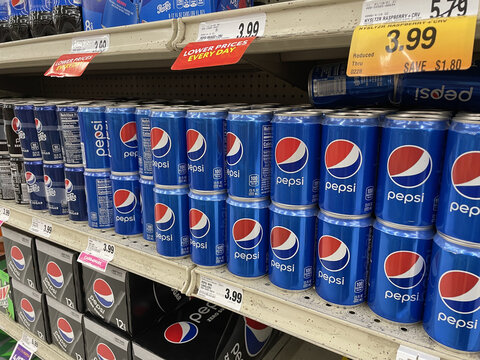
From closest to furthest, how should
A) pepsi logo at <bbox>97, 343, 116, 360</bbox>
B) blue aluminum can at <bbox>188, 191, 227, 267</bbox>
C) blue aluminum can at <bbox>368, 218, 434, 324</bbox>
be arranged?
blue aluminum can at <bbox>368, 218, 434, 324</bbox>
blue aluminum can at <bbox>188, 191, 227, 267</bbox>
pepsi logo at <bbox>97, 343, 116, 360</bbox>

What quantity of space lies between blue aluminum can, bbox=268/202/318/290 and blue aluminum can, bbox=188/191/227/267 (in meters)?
0.13

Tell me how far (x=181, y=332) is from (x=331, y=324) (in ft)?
1.88

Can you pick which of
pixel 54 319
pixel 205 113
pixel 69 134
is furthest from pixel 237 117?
pixel 54 319

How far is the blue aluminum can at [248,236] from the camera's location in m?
0.75

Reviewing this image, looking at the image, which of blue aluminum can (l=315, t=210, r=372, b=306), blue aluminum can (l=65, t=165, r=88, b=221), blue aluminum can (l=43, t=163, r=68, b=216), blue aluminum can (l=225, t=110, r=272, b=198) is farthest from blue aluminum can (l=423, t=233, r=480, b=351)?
blue aluminum can (l=43, t=163, r=68, b=216)

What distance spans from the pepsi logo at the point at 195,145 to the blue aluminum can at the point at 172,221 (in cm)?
10

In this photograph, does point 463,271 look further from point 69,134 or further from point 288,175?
point 69,134

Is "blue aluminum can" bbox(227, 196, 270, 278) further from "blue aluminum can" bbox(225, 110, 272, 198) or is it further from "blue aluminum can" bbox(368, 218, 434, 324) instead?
"blue aluminum can" bbox(368, 218, 434, 324)

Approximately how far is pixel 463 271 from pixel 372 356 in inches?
8.3

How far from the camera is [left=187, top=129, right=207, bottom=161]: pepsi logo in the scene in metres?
0.77

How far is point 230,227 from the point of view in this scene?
0.78 m

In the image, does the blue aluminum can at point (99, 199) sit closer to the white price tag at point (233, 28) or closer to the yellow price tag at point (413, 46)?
the white price tag at point (233, 28)

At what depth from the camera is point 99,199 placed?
3.35 feet

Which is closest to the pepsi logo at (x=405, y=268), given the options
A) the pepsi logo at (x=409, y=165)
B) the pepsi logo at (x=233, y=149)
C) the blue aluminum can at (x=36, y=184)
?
the pepsi logo at (x=409, y=165)
